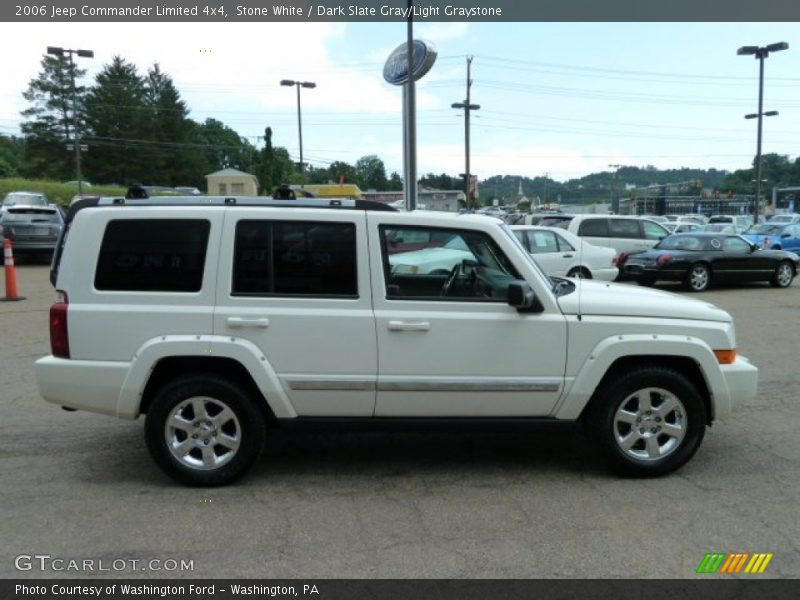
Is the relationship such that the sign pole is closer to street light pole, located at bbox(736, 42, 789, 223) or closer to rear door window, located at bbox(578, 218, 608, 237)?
rear door window, located at bbox(578, 218, 608, 237)

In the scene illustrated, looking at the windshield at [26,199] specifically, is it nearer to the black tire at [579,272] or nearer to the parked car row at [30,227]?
the parked car row at [30,227]

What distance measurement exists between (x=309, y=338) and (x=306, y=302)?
23 centimetres

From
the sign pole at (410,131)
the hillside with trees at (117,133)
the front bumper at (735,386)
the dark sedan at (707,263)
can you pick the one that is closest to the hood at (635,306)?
the front bumper at (735,386)

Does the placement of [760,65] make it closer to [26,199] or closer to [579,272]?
[579,272]

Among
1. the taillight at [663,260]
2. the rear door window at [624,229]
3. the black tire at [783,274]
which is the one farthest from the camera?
the rear door window at [624,229]

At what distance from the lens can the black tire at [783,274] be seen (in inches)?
615

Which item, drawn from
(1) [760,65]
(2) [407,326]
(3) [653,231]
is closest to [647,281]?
(3) [653,231]

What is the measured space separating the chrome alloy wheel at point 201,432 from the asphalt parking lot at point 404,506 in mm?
224

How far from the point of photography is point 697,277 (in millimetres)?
14914

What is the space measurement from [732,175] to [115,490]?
5333 inches

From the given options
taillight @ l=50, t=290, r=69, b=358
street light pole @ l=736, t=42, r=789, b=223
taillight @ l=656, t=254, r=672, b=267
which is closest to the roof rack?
taillight @ l=50, t=290, r=69, b=358

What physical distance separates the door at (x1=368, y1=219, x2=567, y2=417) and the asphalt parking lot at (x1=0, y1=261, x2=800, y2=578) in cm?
57

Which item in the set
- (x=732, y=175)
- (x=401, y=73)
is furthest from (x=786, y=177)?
(x=401, y=73)
